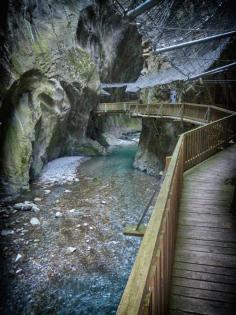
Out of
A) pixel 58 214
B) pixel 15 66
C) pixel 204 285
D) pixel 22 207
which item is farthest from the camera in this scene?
pixel 15 66

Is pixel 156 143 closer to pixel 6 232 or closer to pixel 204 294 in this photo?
pixel 6 232

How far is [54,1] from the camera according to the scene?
22.8m

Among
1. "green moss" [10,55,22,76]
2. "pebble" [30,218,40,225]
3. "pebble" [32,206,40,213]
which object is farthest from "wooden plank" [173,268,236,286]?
"green moss" [10,55,22,76]

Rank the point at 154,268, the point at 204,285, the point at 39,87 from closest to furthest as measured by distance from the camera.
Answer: the point at 154,268 < the point at 204,285 < the point at 39,87

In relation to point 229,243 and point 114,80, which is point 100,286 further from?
point 114,80

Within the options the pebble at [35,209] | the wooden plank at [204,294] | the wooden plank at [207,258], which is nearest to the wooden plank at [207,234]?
the wooden plank at [207,258]

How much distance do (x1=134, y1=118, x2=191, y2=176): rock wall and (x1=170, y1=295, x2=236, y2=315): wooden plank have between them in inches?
610

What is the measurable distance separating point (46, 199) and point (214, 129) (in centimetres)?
973

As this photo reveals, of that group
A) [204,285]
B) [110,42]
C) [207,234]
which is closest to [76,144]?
[110,42]

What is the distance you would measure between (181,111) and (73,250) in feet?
38.2

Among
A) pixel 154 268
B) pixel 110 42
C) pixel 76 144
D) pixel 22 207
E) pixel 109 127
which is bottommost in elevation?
pixel 22 207

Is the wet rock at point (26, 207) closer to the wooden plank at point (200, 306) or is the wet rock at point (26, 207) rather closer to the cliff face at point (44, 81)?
the cliff face at point (44, 81)

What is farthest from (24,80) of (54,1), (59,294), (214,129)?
(59,294)

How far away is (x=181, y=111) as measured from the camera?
17234mm
